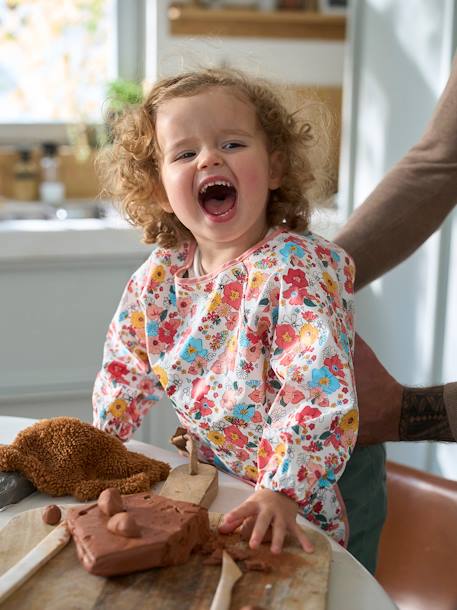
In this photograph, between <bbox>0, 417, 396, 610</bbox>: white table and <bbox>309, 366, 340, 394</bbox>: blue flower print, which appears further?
<bbox>309, 366, 340, 394</bbox>: blue flower print

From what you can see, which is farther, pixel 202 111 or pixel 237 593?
pixel 202 111

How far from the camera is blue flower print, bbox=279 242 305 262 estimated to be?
1194 millimetres

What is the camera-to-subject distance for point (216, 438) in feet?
4.11

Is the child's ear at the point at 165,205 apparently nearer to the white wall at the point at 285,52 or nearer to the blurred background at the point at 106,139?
the blurred background at the point at 106,139

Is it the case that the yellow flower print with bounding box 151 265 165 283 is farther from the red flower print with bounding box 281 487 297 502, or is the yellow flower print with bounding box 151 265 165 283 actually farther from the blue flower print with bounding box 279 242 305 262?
the red flower print with bounding box 281 487 297 502

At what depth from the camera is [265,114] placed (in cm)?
130

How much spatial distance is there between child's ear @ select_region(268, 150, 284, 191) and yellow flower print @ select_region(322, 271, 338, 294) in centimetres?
18

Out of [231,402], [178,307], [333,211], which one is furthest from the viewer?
[333,211]

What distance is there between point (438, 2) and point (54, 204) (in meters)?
1.36

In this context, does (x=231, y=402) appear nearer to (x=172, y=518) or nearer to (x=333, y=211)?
(x=172, y=518)

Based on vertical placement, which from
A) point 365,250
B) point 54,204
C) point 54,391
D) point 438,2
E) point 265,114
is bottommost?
point 54,391

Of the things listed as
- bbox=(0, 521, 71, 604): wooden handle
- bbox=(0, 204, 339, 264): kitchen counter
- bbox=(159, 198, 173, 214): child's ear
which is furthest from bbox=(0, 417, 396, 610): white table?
bbox=(0, 204, 339, 264): kitchen counter

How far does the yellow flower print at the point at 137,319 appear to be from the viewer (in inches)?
53.2

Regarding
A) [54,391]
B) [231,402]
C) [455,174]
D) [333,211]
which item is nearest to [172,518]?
[231,402]
